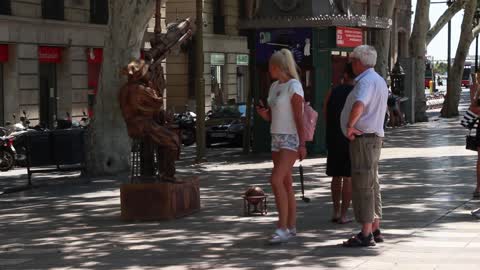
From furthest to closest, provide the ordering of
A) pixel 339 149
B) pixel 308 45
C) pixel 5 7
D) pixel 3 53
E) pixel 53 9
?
pixel 53 9 → pixel 3 53 → pixel 5 7 → pixel 308 45 → pixel 339 149

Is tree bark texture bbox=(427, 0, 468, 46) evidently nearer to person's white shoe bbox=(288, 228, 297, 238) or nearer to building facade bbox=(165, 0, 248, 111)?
building facade bbox=(165, 0, 248, 111)

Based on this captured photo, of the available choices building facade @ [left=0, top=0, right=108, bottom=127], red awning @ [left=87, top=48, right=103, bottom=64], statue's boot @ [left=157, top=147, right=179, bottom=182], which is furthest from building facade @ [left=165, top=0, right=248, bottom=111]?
statue's boot @ [left=157, top=147, right=179, bottom=182]

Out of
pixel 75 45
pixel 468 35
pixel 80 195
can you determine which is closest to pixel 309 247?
pixel 80 195

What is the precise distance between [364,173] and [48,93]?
78.7 feet

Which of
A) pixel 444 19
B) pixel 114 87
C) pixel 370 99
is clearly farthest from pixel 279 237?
pixel 444 19

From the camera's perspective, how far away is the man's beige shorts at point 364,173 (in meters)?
9.10

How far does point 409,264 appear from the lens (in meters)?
8.47

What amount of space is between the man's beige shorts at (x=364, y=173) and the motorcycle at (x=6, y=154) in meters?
13.8

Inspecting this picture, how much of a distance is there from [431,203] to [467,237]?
278 centimetres

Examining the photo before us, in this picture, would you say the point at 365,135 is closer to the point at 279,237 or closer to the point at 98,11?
the point at 279,237

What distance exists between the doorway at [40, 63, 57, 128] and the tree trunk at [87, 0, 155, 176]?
525 inches

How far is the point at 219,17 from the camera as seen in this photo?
4462cm

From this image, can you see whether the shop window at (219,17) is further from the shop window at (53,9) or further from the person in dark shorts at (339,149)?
the person in dark shorts at (339,149)

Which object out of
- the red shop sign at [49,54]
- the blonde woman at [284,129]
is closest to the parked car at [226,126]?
the red shop sign at [49,54]
